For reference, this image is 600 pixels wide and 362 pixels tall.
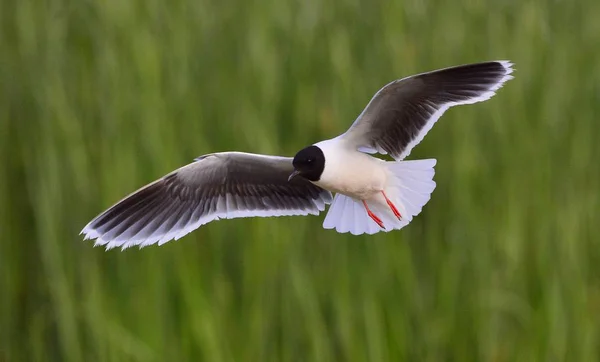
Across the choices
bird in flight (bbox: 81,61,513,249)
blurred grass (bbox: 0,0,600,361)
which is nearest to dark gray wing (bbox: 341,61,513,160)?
bird in flight (bbox: 81,61,513,249)

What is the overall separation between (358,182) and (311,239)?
1.57ft

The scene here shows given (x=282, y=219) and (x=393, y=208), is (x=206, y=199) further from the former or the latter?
(x=393, y=208)

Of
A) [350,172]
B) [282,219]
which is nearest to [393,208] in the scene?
[350,172]

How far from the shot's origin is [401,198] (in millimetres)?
1694

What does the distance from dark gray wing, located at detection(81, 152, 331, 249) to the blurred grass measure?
0.06 m

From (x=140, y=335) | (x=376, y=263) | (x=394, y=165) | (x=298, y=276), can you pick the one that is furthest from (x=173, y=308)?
(x=394, y=165)

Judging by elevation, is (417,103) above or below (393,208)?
above

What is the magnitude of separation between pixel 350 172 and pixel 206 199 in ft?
1.39

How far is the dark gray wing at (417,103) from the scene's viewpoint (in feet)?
5.45

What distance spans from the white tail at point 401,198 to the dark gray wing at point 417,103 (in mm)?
38

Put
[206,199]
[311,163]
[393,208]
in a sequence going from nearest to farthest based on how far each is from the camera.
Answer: [311,163], [393,208], [206,199]

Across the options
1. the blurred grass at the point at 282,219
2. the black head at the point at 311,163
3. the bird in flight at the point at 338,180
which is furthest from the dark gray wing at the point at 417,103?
the blurred grass at the point at 282,219

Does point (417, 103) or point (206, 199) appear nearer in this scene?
point (417, 103)

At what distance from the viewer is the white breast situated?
4.98ft
